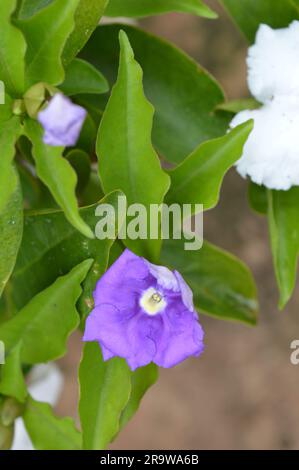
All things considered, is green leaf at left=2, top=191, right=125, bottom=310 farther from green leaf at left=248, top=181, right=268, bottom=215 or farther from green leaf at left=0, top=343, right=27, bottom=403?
green leaf at left=248, top=181, right=268, bottom=215

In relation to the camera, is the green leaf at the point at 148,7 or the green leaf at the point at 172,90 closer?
the green leaf at the point at 148,7

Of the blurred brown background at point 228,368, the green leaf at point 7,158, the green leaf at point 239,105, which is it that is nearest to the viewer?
the green leaf at point 7,158

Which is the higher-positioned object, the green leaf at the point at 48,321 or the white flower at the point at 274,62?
the white flower at the point at 274,62

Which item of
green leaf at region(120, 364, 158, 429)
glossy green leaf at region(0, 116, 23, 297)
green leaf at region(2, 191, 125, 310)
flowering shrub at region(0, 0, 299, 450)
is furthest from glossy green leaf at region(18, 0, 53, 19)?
green leaf at region(120, 364, 158, 429)

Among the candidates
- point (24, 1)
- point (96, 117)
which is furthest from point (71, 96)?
point (24, 1)

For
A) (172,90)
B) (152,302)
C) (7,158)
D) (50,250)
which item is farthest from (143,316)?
(172,90)

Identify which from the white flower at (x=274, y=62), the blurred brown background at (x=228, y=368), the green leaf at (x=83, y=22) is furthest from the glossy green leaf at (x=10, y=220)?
the blurred brown background at (x=228, y=368)

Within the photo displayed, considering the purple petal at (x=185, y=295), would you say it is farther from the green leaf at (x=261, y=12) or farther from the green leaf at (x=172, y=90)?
the green leaf at (x=261, y=12)
